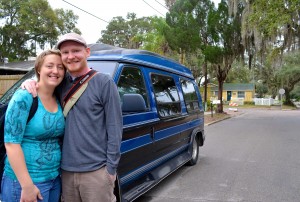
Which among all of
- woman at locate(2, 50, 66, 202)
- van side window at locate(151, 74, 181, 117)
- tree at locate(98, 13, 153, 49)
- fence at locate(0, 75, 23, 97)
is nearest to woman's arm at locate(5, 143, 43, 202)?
woman at locate(2, 50, 66, 202)

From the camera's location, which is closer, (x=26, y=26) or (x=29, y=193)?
(x=29, y=193)

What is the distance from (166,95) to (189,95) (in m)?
1.62

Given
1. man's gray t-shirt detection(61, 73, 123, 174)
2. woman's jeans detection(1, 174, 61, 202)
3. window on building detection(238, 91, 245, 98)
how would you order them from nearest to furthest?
1. woman's jeans detection(1, 174, 61, 202)
2. man's gray t-shirt detection(61, 73, 123, 174)
3. window on building detection(238, 91, 245, 98)

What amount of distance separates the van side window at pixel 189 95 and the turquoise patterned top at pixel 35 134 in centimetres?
432

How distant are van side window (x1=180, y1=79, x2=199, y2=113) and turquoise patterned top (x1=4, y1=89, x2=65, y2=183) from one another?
4316 millimetres

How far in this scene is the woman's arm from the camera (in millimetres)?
2117

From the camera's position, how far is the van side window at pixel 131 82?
3.99 meters

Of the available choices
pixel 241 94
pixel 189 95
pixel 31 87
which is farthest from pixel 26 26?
pixel 241 94

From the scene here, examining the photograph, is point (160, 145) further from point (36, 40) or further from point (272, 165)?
point (36, 40)

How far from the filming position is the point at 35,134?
7.39 ft

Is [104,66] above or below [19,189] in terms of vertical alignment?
above

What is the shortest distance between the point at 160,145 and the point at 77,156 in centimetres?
272

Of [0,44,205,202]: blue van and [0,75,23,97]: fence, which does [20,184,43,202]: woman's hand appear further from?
[0,75,23,97]: fence

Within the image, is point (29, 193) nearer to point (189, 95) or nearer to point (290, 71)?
point (189, 95)
